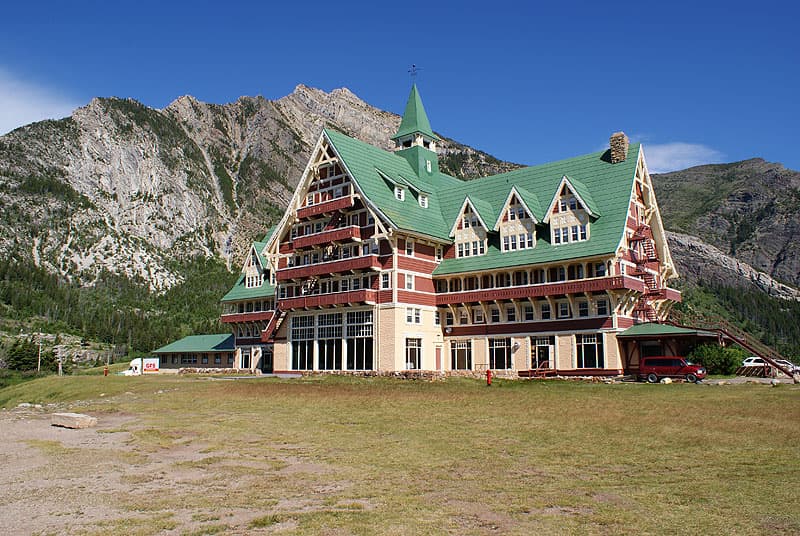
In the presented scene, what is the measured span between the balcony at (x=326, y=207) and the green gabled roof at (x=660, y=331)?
2677 centimetres

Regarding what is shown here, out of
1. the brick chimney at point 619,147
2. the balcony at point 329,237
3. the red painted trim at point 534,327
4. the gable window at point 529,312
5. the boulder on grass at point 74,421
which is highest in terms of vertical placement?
the brick chimney at point 619,147

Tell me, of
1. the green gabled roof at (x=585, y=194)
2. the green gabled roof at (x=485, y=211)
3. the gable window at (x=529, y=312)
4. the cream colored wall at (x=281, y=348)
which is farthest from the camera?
the cream colored wall at (x=281, y=348)

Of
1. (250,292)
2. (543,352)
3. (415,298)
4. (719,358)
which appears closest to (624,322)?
(543,352)

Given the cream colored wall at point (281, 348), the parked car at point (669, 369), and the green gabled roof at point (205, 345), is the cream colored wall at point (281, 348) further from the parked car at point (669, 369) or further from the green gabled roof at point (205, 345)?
the parked car at point (669, 369)

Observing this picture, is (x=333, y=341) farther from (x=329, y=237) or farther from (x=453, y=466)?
(x=453, y=466)

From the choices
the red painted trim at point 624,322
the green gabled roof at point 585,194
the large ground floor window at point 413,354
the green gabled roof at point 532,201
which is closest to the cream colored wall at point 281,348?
the large ground floor window at point 413,354

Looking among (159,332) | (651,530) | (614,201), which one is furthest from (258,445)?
(159,332)

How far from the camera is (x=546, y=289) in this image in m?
53.1

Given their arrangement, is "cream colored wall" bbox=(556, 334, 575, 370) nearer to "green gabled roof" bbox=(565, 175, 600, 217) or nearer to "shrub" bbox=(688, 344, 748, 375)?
"shrub" bbox=(688, 344, 748, 375)

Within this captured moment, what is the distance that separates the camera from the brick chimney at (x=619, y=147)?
57.8 meters

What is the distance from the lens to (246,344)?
78.3 meters

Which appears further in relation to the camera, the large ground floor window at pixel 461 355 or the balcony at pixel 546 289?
the large ground floor window at pixel 461 355

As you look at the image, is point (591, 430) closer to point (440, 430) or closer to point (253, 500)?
point (440, 430)

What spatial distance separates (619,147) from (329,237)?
27.9 meters
